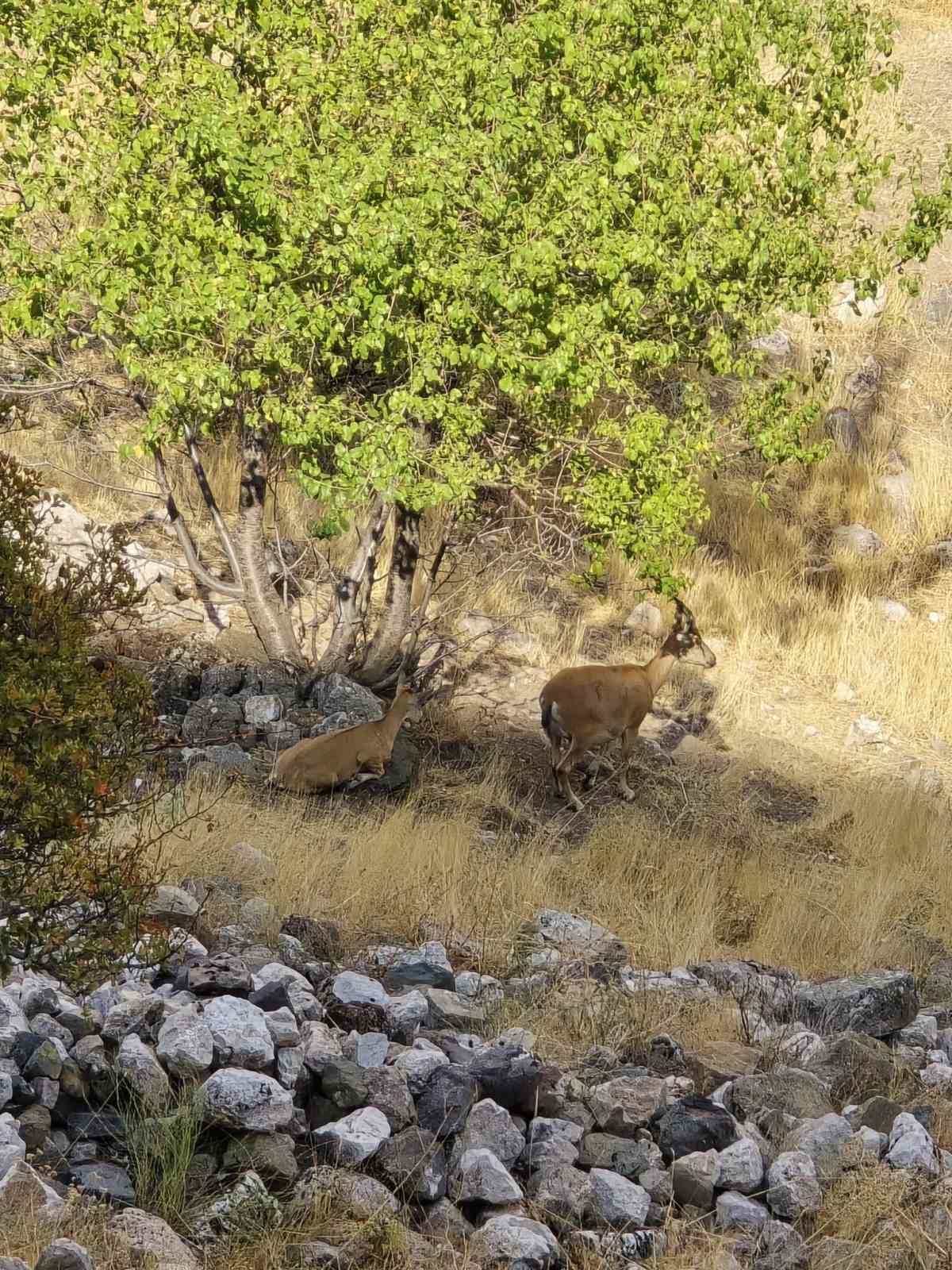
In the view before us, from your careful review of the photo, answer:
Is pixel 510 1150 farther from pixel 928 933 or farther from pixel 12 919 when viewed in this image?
pixel 928 933

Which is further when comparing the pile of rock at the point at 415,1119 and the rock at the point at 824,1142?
the rock at the point at 824,1142

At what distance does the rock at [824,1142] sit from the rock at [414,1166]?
126 cm

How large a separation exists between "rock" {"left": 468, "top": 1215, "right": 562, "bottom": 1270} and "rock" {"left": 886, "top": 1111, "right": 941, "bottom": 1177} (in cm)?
136

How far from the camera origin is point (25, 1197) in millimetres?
4047

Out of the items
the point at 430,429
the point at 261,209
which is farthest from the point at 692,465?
the point at 261,209

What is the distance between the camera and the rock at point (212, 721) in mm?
11164

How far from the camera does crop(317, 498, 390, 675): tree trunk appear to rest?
12.1 m

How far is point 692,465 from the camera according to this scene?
34.8ft

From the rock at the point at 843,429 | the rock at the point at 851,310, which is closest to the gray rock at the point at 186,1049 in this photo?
the rock at the point at 843,429

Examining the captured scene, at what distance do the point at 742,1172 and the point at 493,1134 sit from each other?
808mm

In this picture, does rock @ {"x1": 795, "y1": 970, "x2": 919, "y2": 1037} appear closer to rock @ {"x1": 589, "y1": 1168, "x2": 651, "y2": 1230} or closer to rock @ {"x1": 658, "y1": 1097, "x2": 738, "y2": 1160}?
rock @ {"x1": 658, "y1": 1097, "x2": 738, "y2": 1160}

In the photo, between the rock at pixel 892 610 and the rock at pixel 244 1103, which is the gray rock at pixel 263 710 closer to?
the rock at pixel 244 1103

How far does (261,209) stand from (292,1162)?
5.97 metres

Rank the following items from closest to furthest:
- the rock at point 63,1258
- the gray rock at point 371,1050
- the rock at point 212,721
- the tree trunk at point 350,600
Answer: the rock at point 63,1258, the gray rock at point 371,1050, the rock at point 212,721, the tree trunk at point 350,600
